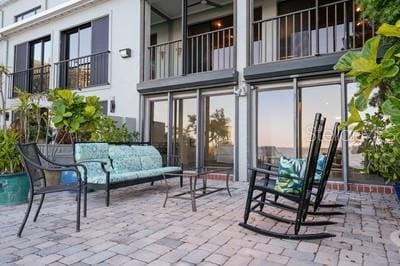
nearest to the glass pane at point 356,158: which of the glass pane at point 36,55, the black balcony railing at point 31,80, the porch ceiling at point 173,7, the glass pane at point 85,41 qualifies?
the porch ceiling at point 173,7

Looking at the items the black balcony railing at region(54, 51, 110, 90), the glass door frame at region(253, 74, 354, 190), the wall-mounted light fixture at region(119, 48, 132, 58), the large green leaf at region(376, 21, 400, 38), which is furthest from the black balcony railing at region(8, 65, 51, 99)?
the large green leaf at region(376, 21, 400, 38)

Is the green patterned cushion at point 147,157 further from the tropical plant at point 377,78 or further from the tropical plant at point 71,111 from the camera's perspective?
the tropical plant at point 377,78

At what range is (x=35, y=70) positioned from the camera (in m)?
11.8

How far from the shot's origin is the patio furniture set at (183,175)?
309 centimetres

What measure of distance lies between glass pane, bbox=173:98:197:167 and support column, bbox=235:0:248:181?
1.39 metres

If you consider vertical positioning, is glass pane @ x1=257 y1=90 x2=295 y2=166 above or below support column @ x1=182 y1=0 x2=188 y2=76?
below

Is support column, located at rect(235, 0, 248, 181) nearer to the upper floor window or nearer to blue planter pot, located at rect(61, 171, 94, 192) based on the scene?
blue planter pot, located at rect(61, 171, 94, 192)

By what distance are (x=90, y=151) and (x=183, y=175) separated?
5.64 feet

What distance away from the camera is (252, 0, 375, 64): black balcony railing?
21.4 feet

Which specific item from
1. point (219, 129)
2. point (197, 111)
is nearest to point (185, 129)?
point (197, 111)

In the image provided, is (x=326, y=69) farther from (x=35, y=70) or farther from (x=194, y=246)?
(x=35, y=70)

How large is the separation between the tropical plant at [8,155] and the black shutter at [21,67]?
27.7 ft

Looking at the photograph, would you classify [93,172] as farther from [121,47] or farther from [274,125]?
[121,47]

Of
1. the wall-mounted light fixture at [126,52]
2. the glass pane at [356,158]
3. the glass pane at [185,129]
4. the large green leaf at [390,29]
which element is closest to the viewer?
the large green leaf at [390,29]
